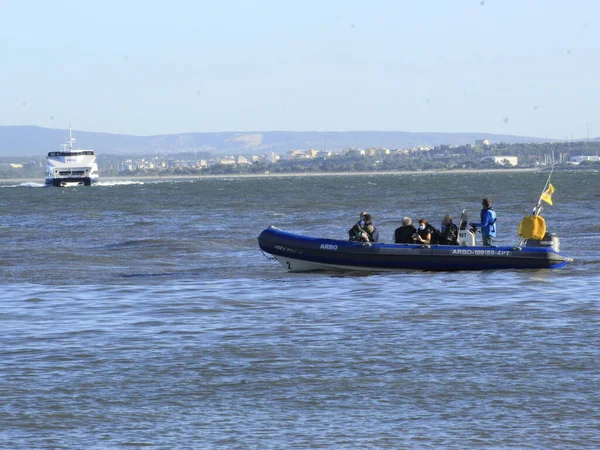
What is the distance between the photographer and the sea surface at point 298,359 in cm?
952

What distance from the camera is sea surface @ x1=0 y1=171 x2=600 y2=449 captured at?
9.52m

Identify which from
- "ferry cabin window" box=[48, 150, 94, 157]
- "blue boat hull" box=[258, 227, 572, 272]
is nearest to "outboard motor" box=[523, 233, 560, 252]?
"blue boat hull" box=[258, 227, 572, 272]

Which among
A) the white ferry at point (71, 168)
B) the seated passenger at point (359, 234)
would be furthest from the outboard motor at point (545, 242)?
the white ferry at point (71, 168)

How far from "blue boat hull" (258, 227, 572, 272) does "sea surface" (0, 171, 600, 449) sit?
0.26m

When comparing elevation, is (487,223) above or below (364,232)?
above

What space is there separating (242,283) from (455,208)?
129 feet

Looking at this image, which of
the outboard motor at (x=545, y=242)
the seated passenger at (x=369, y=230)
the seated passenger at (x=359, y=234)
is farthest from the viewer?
the seated passenger at (x=369, y=230)

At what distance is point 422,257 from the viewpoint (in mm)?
21312

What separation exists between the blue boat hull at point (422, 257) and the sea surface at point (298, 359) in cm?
26

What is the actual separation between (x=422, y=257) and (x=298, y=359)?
356 inches

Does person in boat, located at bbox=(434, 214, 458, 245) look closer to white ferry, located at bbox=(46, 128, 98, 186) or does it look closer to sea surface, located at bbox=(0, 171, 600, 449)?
sea surface, located at bbox=(0, 171, 600, 449)

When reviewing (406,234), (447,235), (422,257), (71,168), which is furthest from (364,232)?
(71,168)

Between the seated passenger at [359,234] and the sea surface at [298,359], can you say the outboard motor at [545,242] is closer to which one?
the sea surface at [298,359]

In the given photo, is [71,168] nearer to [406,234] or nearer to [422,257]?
[406,234]
